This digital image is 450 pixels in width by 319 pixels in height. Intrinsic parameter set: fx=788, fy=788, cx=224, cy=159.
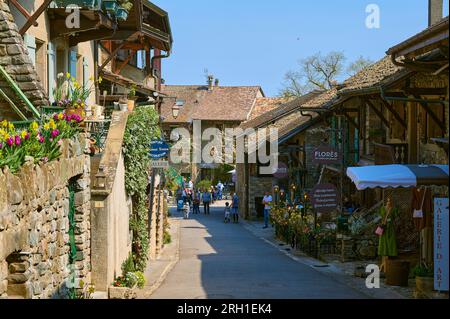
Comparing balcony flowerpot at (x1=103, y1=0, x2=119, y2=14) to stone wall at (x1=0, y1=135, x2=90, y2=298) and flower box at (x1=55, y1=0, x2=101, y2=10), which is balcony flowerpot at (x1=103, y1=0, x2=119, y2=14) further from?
stone wall at (x1=0, y1=135, x2=90, y2=298)

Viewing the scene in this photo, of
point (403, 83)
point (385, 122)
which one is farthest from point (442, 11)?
point (403, 83)

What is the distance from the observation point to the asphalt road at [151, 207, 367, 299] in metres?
15.2

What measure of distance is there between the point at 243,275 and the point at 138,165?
3.67 metres

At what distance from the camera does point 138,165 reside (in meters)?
17.8

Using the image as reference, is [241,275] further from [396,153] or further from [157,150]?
[396,153]

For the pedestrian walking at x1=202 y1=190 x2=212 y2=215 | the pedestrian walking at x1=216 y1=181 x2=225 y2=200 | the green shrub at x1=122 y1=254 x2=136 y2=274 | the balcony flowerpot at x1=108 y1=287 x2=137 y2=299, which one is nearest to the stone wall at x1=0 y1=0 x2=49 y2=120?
the balcony flowerpot at x1=108 y1=287 x2=137 y2=299

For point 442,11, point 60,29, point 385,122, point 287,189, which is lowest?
point 287,189

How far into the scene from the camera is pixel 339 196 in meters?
23.1

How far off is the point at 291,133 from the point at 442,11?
16724mm

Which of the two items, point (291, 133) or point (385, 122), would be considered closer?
point (385, 122)

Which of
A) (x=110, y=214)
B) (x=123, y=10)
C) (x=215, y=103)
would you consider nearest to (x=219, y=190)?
(x=215, y=103)

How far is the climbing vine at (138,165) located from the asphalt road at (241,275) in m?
1.10

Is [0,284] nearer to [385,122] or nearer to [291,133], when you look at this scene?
[385,122]
